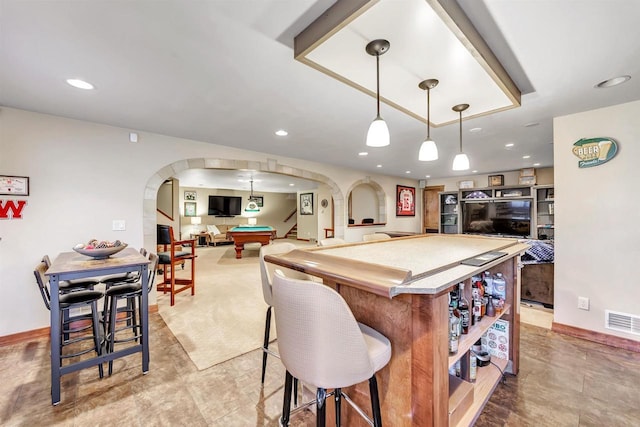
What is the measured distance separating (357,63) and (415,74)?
439 mm

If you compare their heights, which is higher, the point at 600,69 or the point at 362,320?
the point at 600,69

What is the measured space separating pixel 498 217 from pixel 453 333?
6067 millimetres

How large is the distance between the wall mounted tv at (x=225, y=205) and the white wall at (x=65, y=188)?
7259 mm

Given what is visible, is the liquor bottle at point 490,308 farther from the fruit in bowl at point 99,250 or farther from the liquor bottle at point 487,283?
the fruit in bowl at point 99,250

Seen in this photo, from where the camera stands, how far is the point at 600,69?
1832 mm

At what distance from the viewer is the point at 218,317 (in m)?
3.10

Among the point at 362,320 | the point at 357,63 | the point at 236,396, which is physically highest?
the point at 357,63

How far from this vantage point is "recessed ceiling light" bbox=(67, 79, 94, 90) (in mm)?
1980

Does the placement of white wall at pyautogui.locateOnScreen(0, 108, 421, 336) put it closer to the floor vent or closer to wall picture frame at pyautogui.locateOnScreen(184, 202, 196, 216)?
the floor vent

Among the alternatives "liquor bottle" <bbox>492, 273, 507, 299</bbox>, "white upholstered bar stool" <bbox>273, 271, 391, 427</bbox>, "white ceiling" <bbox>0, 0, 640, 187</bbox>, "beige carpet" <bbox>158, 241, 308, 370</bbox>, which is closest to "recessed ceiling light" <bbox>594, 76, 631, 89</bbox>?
"white ceiling" <bbox>0, 0, 640, 187</bbox>

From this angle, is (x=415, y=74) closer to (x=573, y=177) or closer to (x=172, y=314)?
(x=573, y=177)

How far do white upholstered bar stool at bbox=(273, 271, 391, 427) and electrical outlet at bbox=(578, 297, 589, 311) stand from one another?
2.88m

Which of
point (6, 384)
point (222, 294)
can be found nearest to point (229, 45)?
point (6, 384)

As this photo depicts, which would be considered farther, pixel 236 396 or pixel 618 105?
pixel 618 105
